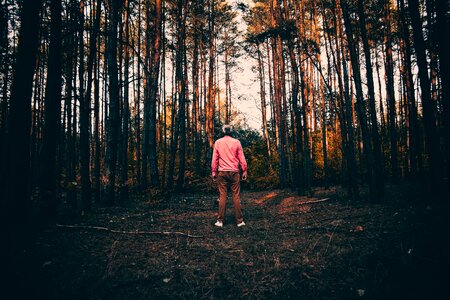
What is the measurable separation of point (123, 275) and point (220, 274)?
4.01ft

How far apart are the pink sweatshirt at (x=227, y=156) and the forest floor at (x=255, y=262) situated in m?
1.42

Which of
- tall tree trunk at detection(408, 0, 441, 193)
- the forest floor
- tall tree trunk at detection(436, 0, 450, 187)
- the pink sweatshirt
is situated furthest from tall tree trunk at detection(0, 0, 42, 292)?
tall tree trunk at detection(436, 0, 450, 187)

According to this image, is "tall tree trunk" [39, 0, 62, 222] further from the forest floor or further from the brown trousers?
the brown trousers

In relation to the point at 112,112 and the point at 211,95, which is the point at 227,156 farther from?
the point at 211,95

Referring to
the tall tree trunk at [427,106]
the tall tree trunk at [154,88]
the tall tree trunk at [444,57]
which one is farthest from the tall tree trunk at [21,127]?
the tall tree trunk at [444,57]

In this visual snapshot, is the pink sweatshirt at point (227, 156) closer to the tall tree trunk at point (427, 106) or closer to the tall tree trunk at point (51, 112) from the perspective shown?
the tall tree trunk at point (51, 112)

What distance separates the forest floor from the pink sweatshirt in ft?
4.66

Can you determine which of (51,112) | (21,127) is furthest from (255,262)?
(51,112)

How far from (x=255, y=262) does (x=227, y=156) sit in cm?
254

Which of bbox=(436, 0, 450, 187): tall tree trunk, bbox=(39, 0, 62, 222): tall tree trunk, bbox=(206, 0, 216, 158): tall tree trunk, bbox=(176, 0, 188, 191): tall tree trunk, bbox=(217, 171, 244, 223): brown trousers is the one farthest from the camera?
bbox=(206, 0, 216, 158): tall tree trunk

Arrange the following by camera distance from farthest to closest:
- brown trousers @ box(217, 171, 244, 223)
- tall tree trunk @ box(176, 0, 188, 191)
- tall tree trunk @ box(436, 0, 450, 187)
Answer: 1. tall tree trunk @ box(176, 0, 188, 191)
2. brown trousers @ box(217, 171, 244, 223)
3. tall tree trunk @ box(436, 0, 450, 187)

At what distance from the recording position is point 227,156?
540 cm

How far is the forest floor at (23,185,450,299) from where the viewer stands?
8.45ft

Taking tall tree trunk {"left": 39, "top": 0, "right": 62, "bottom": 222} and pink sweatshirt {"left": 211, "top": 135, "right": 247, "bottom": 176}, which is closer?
tall tree trunk {"left": 39, "top": 0, "right": 62, "bottom": 222}
